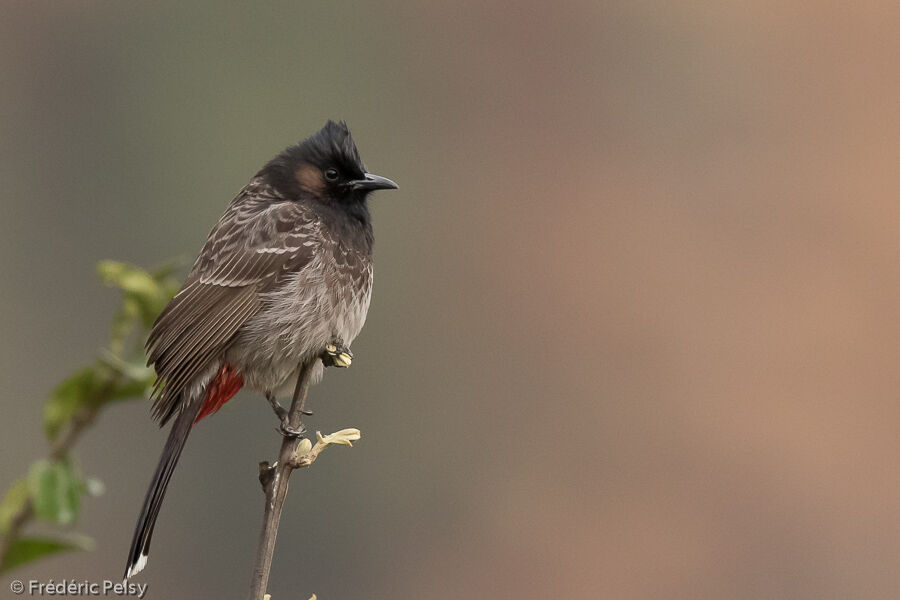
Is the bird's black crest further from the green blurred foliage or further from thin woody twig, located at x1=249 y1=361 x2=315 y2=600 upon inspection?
the green blurred foliage

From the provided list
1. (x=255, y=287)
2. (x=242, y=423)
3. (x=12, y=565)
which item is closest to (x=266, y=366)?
(x=255, y=287)

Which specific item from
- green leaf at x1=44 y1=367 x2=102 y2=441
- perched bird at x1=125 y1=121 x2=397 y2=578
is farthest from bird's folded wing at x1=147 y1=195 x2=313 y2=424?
green leaf at x1=44 y1=367 x2=102 y2=441

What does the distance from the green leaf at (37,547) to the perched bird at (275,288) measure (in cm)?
139

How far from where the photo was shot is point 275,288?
12.8 ft

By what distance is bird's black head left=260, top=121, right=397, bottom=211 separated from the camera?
165 inches

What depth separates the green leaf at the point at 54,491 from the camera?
1915 mm

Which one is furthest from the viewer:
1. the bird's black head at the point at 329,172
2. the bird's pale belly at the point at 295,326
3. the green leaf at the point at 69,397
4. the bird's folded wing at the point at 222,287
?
the bird's black head at the point at 329,172

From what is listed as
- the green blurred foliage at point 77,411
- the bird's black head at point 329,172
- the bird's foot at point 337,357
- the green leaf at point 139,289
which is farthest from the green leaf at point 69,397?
the bird's black head at point 329,172

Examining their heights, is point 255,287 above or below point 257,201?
below

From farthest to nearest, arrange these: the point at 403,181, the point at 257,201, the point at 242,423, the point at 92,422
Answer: the point at 403,181
the point at 242,423
the point at 257,201
the point at 92,422

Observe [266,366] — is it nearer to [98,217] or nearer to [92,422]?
[92,422]

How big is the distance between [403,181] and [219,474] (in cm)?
1180

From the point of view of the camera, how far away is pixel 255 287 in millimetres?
3920

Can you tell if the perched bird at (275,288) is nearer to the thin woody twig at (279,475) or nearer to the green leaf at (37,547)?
the thin woody twig at (279,475)
